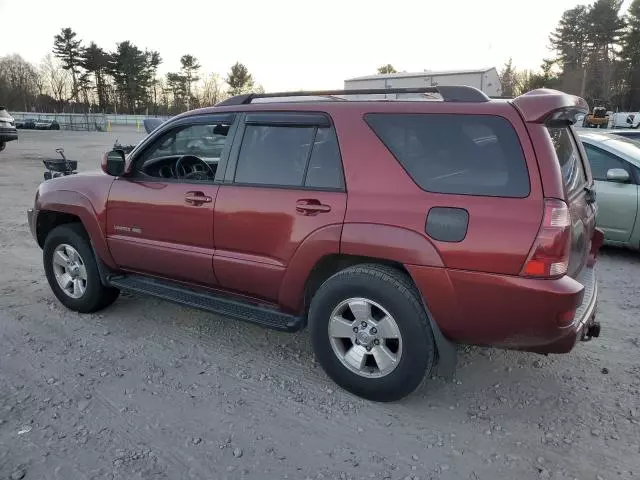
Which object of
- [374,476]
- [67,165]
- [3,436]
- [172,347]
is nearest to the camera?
[374,476]

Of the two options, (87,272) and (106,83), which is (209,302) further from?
(106,83)

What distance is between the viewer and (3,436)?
279 cm

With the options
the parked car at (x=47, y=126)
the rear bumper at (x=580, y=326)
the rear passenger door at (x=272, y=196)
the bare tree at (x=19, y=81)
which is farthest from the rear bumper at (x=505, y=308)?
the bare tree at (x=19, y=81)

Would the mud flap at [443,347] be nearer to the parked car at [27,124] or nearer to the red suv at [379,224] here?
the red suv at [379,224]

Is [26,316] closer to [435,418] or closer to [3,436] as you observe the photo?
[3,436]

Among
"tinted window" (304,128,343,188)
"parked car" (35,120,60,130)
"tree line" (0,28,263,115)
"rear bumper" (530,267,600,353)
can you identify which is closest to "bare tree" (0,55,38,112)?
"tree line" (0,28,263,115)

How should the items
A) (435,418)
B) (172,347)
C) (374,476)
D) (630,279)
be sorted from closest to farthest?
(374,476)
(435,418)
(172,347)
(630,279)

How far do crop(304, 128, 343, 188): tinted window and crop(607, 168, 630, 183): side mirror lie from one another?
4657 millimetres

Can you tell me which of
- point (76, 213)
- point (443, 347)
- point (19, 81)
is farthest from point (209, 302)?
point (19, 81)

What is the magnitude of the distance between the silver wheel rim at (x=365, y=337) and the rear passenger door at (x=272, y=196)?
50 cm

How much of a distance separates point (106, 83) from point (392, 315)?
81.7 metres

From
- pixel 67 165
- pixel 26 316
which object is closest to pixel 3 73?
pixel 67 165

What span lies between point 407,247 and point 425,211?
225 millimetres

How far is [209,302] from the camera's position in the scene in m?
Answer: 3.70
